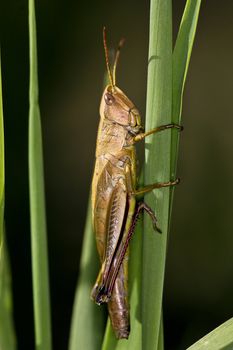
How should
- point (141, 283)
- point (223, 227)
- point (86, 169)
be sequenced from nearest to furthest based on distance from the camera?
point (141, 283), point (223, 227), point (86, 169)

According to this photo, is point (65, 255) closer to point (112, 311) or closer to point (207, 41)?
point (207, 41)

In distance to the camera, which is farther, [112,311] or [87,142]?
[87,142]

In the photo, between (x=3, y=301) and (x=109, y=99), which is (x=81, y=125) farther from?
(x=3, y=301)

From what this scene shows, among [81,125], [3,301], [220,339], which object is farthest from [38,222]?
[81,125]

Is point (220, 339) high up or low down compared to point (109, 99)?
down

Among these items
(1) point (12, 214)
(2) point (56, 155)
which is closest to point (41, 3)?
(2) point (56, 155)

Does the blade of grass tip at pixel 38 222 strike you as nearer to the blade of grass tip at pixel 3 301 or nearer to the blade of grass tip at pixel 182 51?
the blade of grass tip at pixel 3 301

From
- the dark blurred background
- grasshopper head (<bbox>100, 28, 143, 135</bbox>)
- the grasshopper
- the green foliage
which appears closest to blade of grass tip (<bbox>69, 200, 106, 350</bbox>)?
the grasshopper
